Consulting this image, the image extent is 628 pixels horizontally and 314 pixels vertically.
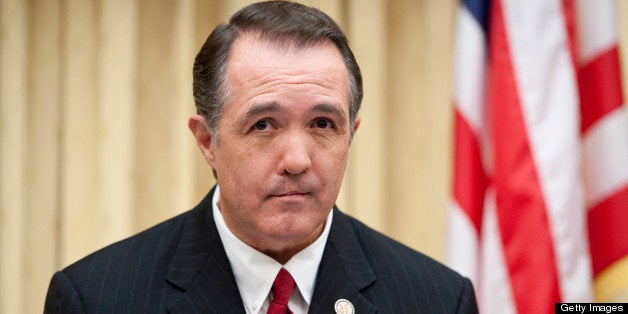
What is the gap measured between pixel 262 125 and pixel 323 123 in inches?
6.2

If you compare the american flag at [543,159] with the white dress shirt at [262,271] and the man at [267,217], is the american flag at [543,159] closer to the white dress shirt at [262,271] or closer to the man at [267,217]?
the man at [267,217]

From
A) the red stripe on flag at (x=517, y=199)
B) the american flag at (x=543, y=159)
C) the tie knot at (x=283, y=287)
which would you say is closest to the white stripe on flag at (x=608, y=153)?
the american flag at (x=543, y=159)

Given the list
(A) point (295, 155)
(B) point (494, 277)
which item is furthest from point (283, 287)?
(B) point (494, 277)

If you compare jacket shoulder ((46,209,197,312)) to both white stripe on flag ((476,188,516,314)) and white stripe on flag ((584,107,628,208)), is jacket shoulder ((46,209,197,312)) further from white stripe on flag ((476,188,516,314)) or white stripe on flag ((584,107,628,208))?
white stripe on flag ((584,107,628,208))

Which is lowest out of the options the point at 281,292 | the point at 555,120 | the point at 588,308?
the point at 588,308

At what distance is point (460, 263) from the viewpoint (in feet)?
9.77

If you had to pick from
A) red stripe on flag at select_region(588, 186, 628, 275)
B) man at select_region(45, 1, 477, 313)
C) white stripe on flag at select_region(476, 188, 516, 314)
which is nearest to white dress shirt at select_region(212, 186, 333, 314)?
man at select_region(45, 1, 477, 313)

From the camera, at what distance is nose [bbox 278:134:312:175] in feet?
6.27

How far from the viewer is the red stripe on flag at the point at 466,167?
2996 mm

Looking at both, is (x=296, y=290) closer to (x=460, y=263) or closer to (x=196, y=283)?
(x=196, y=283)

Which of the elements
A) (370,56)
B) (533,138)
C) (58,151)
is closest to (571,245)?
(533,138)

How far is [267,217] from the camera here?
197 cm

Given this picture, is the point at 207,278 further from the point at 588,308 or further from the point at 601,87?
the point at 601,87

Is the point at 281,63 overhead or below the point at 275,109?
overhead
